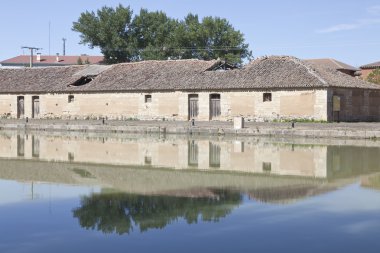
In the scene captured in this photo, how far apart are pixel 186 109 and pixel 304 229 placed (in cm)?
2437

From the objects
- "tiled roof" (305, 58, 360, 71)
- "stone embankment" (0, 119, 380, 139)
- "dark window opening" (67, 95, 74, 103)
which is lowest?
"stone embankment" (0, 119, 380, 139)

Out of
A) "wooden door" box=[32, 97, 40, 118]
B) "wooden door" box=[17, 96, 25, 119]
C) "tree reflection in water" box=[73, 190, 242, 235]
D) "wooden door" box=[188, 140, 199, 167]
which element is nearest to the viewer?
"tree reflection in water" box=[73, 190, 242, 235]

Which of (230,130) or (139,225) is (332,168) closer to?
(139,225)

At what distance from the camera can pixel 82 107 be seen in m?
34.6

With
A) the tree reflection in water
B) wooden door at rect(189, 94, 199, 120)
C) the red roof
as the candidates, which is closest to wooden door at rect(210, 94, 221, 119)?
wooden door at rect(189, 94, 199, 120)

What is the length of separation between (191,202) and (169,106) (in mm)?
23301

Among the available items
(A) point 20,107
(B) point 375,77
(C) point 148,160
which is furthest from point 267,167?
(B) point 375,77

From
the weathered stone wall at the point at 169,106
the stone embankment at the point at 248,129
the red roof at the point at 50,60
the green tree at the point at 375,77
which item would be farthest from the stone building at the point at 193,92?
the red roof at the point at 50,60

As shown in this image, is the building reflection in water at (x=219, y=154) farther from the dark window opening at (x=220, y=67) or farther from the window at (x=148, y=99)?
the dark window opening at (x=220, y=67)

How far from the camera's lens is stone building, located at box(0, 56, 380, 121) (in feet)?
92.0

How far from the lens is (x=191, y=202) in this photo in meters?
8.45

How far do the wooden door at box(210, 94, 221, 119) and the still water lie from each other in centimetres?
1414

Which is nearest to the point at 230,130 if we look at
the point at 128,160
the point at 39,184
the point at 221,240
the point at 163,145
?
the point at 163,145

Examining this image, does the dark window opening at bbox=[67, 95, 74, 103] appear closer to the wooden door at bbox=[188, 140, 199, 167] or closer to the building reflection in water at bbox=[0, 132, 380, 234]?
the building reflection in water at bbox=[0, 132, 380, 234]
